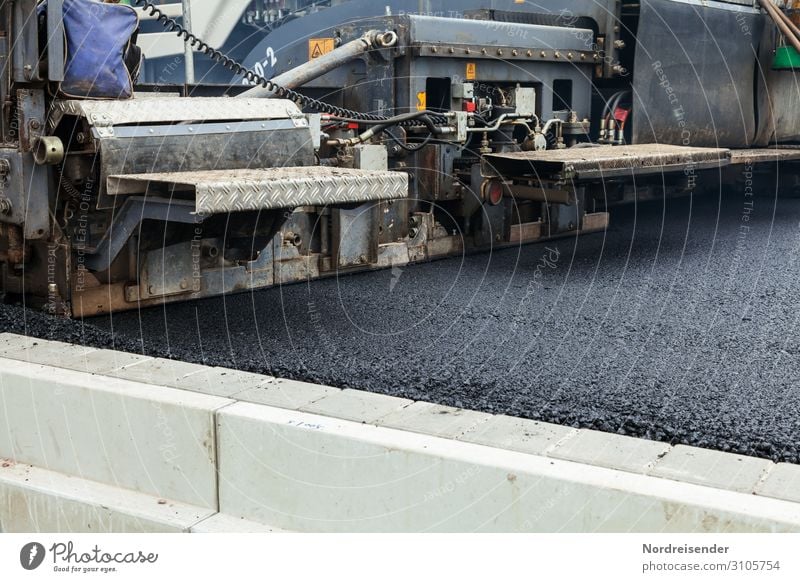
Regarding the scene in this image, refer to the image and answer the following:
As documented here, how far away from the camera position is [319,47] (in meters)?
6.71

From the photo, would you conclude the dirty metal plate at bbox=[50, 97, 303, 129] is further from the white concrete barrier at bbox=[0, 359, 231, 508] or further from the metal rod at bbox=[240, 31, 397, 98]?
the white concrete barrier at bbox=[0, 359, 231, 508]

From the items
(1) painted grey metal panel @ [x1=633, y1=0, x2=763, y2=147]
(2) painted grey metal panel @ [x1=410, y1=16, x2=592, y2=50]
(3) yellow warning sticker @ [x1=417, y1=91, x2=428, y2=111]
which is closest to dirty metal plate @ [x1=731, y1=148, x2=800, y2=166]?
(1) painted grey metal panel @ [x1=633, y1=0, x2=763, y2=147]

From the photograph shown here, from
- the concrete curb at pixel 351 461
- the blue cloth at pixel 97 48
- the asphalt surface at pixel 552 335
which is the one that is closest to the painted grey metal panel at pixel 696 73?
the asphalt surface at pixel 552 335

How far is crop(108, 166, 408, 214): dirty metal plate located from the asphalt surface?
1.85ft

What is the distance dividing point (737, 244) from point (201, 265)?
3.54 m

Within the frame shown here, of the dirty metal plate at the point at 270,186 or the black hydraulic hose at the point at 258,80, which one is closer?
the dirty metal plate at the point at 270,186

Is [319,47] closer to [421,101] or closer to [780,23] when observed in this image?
[421,101]

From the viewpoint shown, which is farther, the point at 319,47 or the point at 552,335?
the point at 319,47

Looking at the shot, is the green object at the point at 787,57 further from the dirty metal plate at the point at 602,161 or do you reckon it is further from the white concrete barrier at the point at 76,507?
the white concrete barrier at the point at 76,507

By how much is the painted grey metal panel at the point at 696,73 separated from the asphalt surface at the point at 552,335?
4.83ft

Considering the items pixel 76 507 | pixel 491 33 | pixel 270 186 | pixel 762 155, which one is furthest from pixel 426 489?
pixel 762 155

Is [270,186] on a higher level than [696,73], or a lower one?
lower

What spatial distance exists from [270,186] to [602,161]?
Result: 95.5 inches

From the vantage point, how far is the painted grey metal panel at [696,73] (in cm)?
737
